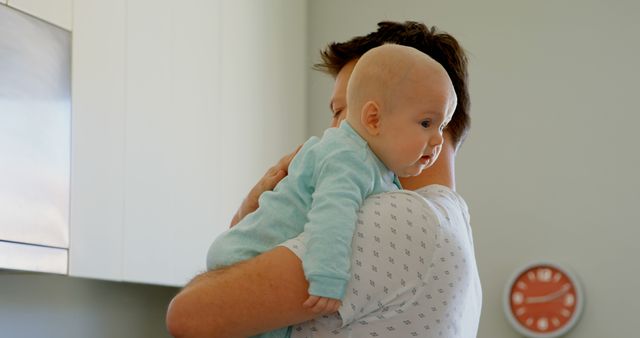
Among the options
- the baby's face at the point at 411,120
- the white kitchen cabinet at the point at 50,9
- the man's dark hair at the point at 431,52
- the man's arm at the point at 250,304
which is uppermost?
the white kitchen cabinet at the point at 50,9

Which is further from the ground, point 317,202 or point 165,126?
point 165,126

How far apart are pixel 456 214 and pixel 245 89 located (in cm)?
203

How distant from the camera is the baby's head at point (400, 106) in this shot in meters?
1.09

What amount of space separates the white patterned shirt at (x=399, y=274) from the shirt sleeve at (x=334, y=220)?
0.07 ft

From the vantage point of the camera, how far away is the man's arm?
99cm

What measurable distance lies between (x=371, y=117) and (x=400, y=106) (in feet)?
0.11

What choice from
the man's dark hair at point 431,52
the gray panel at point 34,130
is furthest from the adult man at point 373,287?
the gray panel at point 34,130

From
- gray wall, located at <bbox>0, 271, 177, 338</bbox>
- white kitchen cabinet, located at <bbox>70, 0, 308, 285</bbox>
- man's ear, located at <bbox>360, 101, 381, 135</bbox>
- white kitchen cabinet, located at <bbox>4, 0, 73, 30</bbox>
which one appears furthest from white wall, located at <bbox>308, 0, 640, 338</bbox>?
man's ear, located at <bbox>360, 101, 381, 135</bbox>

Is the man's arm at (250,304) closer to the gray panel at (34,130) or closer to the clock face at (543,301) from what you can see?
the gray panel at (34,130)

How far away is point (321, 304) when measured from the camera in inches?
38.3

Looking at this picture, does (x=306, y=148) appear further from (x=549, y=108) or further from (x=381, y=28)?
(x=549, y=108)

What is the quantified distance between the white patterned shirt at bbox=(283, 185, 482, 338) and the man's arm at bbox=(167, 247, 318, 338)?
0.03 metres

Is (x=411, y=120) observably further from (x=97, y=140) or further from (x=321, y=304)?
(x=97, y=140)

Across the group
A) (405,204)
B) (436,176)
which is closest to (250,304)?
(405,204)
